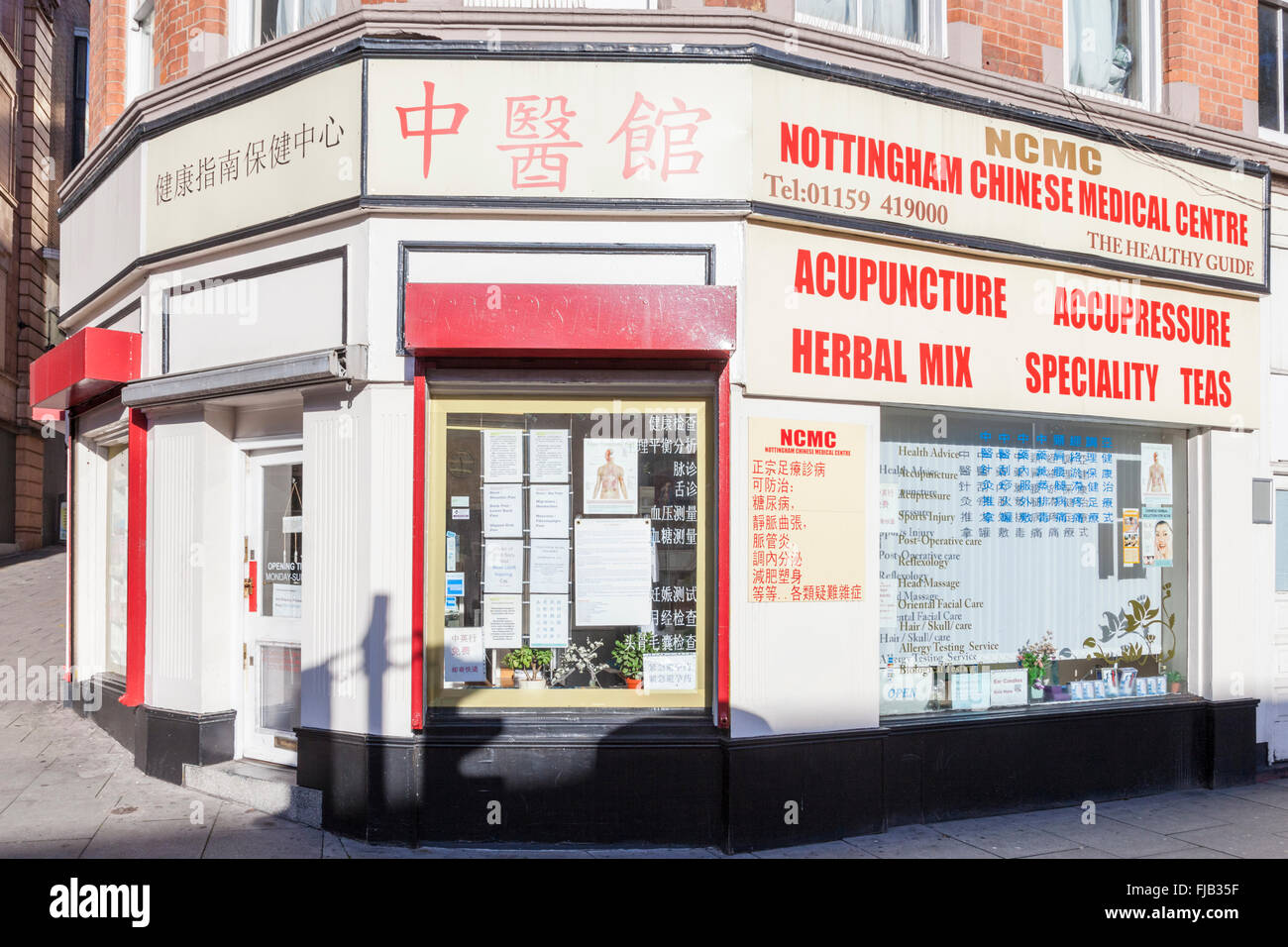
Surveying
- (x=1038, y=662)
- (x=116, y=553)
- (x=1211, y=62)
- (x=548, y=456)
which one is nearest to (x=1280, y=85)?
(x=1211, y=62)

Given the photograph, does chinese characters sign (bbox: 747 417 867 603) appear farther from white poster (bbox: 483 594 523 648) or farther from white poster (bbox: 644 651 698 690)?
white poster (bbox: 483 594 523 648)

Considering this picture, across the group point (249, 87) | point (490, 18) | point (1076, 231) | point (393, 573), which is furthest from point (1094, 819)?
point (249, 87)

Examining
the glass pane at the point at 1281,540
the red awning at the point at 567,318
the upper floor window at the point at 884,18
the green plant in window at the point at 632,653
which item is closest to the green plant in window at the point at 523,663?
the green plant in window at the point at 632,653

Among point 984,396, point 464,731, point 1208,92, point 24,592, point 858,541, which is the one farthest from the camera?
point 24,592

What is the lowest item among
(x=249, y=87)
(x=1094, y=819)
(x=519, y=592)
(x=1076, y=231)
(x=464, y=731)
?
(x=1094, y=819)

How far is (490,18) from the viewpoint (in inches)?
258

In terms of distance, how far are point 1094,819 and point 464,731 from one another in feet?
14.2

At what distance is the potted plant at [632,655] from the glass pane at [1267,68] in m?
7.34

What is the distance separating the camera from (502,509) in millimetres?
6762

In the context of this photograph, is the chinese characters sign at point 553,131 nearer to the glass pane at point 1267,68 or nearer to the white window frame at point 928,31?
the white window frame at point 928,31

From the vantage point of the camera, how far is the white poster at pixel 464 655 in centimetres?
664

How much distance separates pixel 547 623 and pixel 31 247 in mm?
25345

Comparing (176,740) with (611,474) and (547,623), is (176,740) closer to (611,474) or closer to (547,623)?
(547,623)
